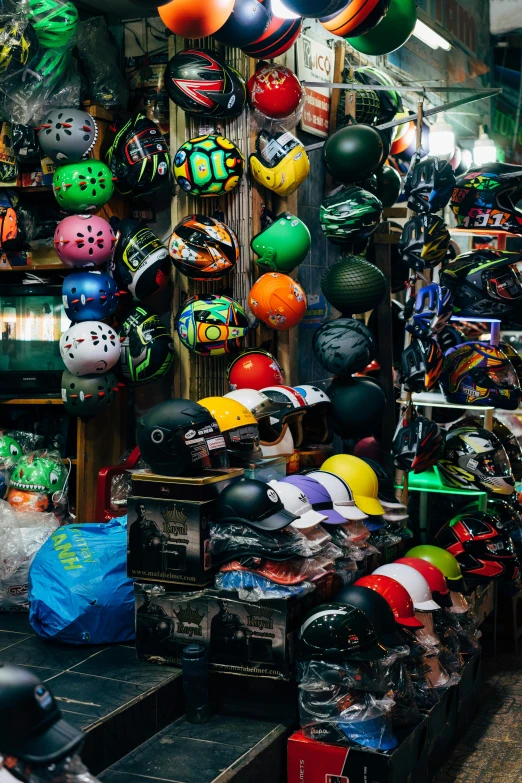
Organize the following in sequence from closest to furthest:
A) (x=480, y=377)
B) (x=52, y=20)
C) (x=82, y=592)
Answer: (x=82, y=592) < (x=52, y=20) < (x=480, y=377)

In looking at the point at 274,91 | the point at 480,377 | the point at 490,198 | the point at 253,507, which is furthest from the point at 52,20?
the point at 480,377

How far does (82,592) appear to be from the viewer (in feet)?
13.5

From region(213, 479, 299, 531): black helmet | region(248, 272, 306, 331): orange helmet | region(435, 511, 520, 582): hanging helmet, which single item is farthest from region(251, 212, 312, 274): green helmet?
region(435, 511, 520, 582): hanging helmet

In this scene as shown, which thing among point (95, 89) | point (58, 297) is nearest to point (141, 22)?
point (95, 89)

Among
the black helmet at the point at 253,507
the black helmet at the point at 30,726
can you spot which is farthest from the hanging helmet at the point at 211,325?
the black helmet at the point at 30,726

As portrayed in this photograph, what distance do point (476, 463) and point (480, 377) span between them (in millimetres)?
516

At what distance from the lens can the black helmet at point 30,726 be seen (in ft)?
6.51

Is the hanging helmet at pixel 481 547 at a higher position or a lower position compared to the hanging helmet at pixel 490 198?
lower

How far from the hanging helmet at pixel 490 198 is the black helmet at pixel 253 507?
105 inches

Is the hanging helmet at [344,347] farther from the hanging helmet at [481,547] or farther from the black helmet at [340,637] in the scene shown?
the black helmet at [340,637]

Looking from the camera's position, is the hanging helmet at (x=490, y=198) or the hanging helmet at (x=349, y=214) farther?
the hanging helmet at (x=490, y=198)

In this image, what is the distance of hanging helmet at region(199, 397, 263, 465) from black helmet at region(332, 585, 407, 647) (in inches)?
33.3

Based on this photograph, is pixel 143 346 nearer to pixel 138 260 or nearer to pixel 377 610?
pixel 138 260

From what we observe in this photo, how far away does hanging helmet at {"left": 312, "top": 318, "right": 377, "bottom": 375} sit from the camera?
5195mm
